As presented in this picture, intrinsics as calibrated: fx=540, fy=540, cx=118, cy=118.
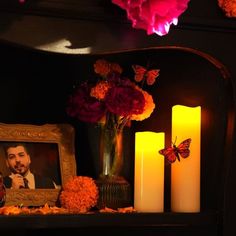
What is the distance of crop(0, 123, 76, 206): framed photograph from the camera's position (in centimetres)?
126

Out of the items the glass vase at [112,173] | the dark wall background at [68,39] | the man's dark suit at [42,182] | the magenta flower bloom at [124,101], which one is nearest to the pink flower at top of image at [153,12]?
the dark wall background at [68,39]

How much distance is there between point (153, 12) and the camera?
1.06 m

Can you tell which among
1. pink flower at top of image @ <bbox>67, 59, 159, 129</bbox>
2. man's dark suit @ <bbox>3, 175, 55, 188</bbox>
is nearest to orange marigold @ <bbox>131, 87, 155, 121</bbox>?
pink flower at top of image @ <bbox>67, 59, 159, 129</bbox>

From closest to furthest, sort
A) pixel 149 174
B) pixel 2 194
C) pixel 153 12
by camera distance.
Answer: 1. pixel 153 12
2. pixel 2 194
3. pixel 149 174

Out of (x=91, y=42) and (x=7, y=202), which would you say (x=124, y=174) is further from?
(x=91, y=42)

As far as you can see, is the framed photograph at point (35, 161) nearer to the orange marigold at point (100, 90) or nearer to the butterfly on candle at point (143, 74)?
the orange marigold at point (100, 90)

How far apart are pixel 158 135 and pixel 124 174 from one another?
0.18m

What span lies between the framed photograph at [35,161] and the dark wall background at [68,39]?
0.06 metres

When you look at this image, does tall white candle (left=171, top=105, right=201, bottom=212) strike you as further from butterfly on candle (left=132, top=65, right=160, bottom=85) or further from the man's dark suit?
the man's dark suit

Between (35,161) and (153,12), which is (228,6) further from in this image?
(35,161)

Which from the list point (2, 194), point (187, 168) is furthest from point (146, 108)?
point (2, 194)

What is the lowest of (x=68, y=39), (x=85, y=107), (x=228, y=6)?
(x=85, y=107)

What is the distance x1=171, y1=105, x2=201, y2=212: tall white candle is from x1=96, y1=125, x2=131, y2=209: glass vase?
0.12 m

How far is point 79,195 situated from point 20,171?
156mm
